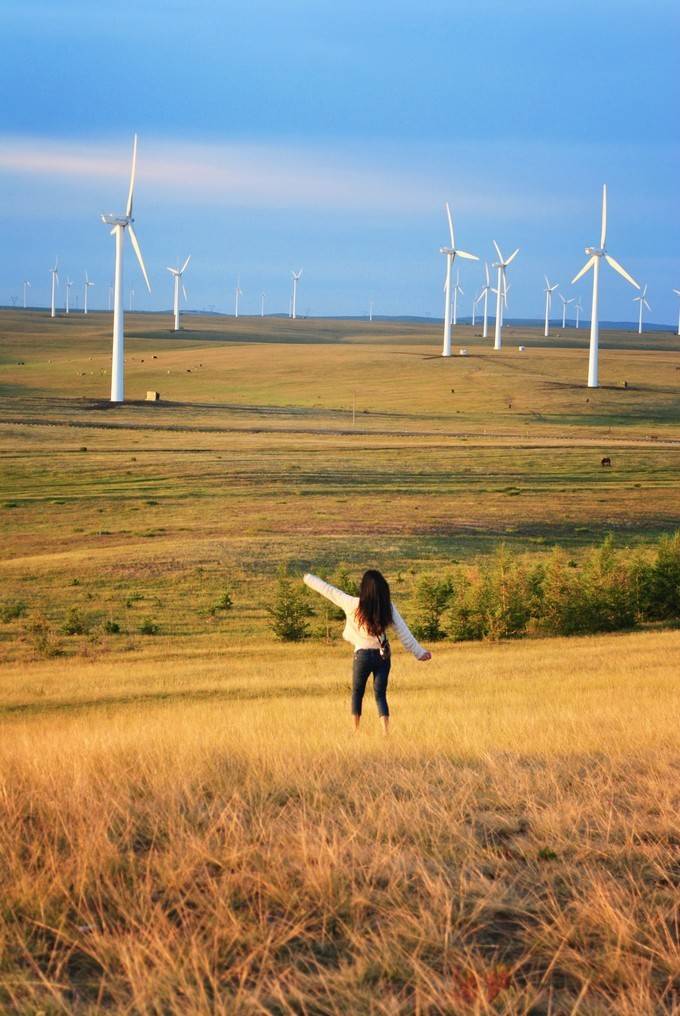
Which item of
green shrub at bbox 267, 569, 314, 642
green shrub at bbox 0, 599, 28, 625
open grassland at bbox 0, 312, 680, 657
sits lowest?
green shrub at bbox 0, 599, 28, 625

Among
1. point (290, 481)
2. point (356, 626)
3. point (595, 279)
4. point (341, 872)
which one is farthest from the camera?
point (595, 279)

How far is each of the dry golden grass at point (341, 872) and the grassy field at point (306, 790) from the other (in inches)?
0.9

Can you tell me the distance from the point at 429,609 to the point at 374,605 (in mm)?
24132

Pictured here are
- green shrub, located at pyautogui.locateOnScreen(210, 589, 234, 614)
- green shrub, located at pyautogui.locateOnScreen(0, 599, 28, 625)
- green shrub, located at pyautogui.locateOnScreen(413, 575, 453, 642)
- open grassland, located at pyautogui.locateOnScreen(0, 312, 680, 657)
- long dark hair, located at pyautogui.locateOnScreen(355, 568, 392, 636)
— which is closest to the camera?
long dark hair, located at pyautogui.locateOnScreen(355, 568, 392, 636)

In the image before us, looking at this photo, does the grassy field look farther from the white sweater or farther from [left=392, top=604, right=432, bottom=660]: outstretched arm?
the white sweater

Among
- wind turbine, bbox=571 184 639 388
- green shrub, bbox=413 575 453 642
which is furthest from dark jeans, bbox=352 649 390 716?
wind turbine, bbox=571 184 639 388

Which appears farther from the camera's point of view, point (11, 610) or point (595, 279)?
point (595, 279)

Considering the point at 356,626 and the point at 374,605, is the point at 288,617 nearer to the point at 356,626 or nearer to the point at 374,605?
the point at 356,626

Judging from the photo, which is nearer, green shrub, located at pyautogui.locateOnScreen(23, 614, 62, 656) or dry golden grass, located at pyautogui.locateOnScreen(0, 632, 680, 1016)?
dry golden grass, located at pyautogui.locateOnScreen(0, 632, 680, 1016)

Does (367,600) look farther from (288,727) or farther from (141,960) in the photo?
(141,960)

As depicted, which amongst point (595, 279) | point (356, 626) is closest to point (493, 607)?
point (356, 626)

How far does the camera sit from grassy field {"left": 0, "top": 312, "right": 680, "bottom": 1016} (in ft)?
18.4

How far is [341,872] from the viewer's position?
6.68m

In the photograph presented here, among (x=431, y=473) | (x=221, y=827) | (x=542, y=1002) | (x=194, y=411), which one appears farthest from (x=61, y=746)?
(x=194, y=411)
